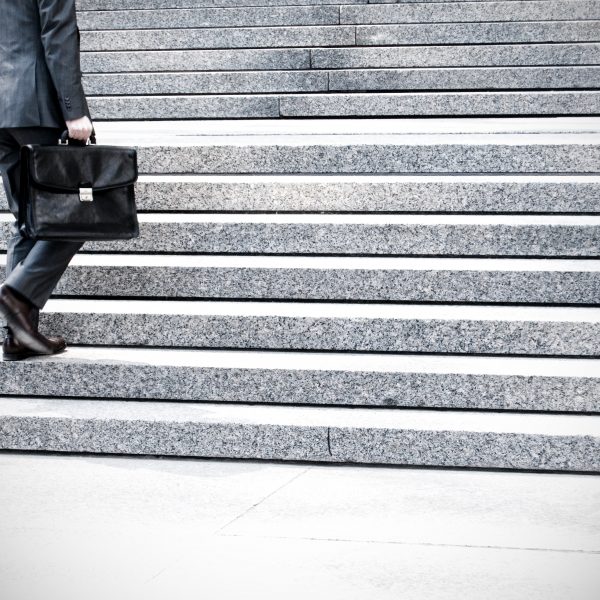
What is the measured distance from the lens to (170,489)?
3.99 meters

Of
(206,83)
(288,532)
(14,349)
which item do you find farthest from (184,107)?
(288,532)

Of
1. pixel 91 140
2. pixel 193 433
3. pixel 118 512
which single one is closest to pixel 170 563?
pixel 118 512

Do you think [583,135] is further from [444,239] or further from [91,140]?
[91,140]

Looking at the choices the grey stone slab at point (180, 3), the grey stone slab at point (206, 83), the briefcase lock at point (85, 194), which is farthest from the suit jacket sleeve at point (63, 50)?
the grey stone slab at point (180, 3)

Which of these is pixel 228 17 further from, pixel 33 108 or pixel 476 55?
pixel 33 108

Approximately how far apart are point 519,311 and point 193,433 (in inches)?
58.0

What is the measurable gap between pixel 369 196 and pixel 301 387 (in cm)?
133

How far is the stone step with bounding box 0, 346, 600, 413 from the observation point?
435 centimetres

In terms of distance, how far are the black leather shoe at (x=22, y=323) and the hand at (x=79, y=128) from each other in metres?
0.67

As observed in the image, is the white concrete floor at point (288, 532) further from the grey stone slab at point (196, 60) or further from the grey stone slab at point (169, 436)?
the grey stone slab at point (196, 60)

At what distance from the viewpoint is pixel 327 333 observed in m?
4.74

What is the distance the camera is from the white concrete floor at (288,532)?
10.1 feet

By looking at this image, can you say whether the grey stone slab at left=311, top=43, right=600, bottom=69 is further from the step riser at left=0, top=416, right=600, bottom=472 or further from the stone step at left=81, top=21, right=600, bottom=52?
the step riser at left=0, top=416, right=600, bottom=472

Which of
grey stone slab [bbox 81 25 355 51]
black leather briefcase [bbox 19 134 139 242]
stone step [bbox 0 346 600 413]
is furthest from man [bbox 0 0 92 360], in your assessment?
grey stone slab [bbox 81 25 355 51]
